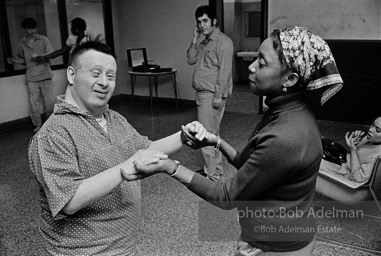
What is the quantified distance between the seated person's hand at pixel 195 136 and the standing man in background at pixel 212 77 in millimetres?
2138

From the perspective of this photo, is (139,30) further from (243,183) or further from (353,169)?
(243,183)

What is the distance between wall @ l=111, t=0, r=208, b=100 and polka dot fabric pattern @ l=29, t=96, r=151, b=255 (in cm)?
614

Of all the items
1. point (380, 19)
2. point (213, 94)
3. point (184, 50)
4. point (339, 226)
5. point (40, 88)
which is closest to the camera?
point (339, 226)

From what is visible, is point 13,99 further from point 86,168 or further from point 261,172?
point 261,172

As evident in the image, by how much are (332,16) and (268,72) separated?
5180 millimetres

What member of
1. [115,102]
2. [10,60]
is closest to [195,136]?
[10,60]

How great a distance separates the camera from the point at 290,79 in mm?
1402

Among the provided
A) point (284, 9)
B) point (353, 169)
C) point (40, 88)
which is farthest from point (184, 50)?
point (353, 169)

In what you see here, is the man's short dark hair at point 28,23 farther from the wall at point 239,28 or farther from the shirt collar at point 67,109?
the wall at point 239,28

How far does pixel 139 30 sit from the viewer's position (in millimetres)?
8062

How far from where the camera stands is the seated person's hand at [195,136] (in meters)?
1.81

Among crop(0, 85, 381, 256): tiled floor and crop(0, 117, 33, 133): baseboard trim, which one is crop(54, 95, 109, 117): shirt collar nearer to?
crop(0, 85, 381, 256): tiled floor

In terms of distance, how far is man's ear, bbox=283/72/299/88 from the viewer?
138cm

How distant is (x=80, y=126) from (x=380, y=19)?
5.54m
